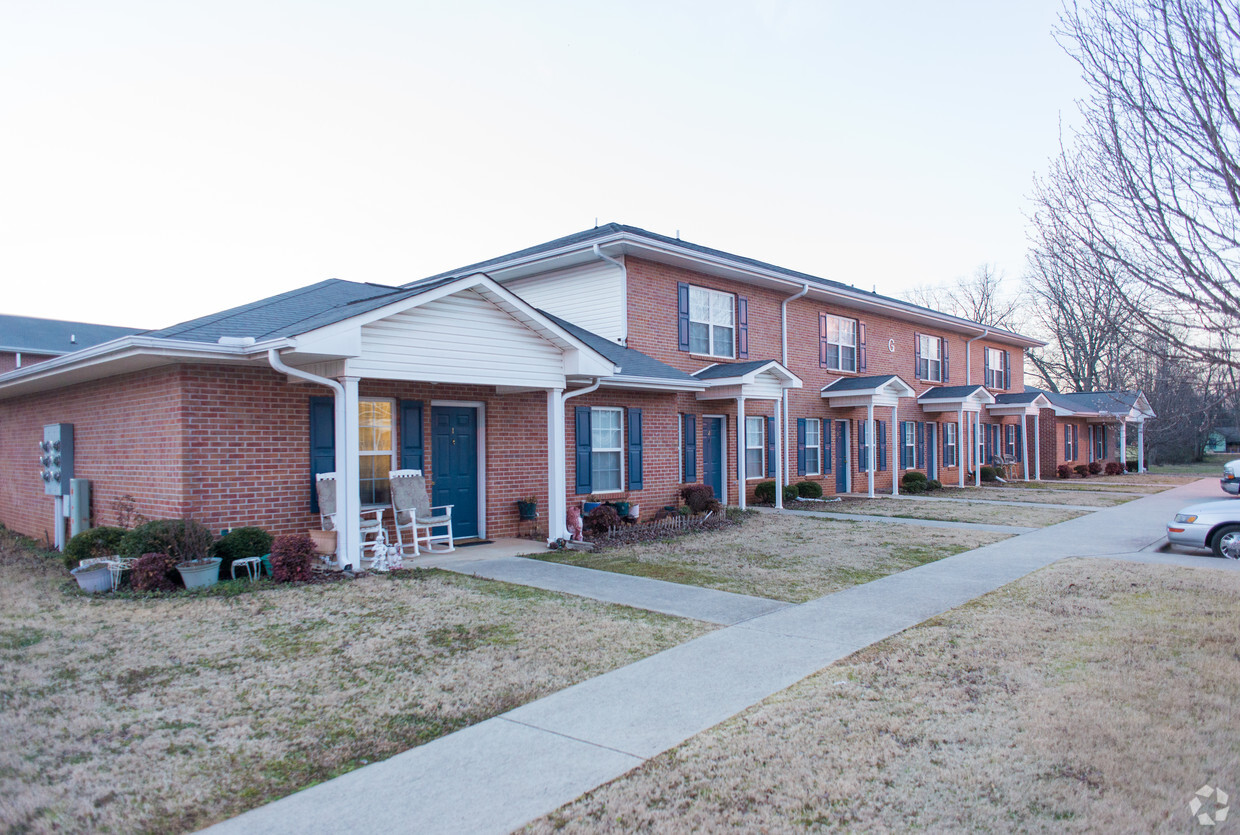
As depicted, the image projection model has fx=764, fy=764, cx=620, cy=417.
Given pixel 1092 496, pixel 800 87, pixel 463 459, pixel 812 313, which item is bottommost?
pixel 1092 496

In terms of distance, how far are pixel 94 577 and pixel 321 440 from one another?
9.71ft

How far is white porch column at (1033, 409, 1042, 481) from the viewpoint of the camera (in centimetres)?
3117

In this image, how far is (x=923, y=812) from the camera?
350cm

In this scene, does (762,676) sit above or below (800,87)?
below

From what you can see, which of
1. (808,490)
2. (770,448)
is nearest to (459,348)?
(770,448)

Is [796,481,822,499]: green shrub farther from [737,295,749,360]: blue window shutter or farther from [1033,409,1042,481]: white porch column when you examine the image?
[1033,409,1042,481]: white porch column

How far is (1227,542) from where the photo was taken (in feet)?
36.5

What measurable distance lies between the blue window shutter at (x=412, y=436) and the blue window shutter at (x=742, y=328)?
29.7ft

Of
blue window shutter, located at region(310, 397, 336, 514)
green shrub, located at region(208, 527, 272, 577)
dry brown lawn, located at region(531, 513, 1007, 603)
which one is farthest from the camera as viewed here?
blue window shutter, located at region(310, 397, 336, 514)

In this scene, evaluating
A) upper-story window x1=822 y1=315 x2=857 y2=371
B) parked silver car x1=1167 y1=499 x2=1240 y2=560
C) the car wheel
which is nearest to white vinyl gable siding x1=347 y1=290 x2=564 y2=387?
parked silver car x1=1167 y1=499 x2=1240 y2=560

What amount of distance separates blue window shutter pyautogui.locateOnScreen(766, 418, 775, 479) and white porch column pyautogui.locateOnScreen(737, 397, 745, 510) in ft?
6.04

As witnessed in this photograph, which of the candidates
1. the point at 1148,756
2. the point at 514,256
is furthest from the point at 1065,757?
the point at 514,256

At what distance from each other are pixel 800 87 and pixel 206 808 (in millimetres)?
15042

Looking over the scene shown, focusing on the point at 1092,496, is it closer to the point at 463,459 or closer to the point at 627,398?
the point at 627,398
